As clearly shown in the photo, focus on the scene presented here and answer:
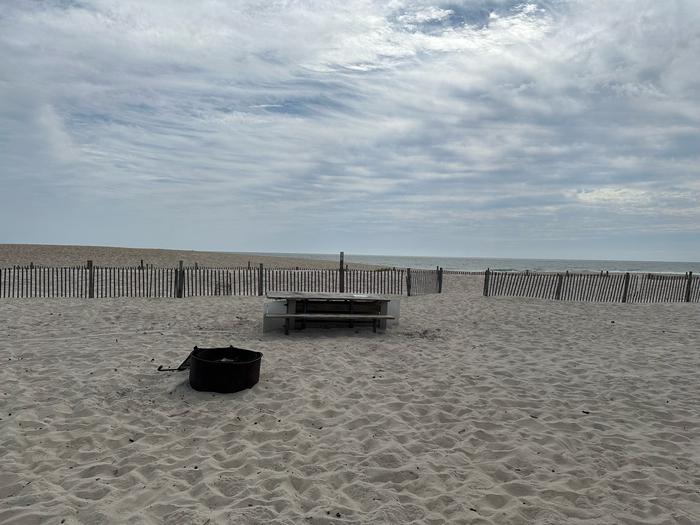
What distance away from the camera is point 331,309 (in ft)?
28.2

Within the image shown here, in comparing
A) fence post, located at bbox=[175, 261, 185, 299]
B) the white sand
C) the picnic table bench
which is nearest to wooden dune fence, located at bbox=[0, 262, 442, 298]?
fence post, located at bbox=[175, 261, 185, 299]

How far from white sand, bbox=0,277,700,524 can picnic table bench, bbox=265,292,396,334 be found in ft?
1.95

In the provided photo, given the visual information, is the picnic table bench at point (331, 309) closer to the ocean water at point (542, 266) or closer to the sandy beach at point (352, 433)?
the sandy beach at point (352, 433)

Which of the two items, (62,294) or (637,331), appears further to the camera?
(62,294)

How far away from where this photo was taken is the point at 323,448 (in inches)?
147

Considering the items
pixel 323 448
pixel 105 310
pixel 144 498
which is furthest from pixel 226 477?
pixel 105 310

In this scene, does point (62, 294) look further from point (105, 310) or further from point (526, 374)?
point (526, 374)

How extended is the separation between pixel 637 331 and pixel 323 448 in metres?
7.99

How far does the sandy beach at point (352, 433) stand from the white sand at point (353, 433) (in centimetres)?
2

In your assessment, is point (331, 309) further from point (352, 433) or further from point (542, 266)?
point (542, 266)

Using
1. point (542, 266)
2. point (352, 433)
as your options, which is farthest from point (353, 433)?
point (542, 266)

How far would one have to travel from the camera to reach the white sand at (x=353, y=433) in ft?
9.66

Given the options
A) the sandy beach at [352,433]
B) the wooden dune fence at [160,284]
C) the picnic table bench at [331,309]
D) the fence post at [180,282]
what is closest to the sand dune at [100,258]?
the wooden dune fence at [160,284]

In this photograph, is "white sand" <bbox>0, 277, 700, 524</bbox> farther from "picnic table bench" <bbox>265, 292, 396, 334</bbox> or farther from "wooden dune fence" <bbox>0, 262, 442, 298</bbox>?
"wooden dune fence" <bbox>0, 262, 442, 298</bbox>
